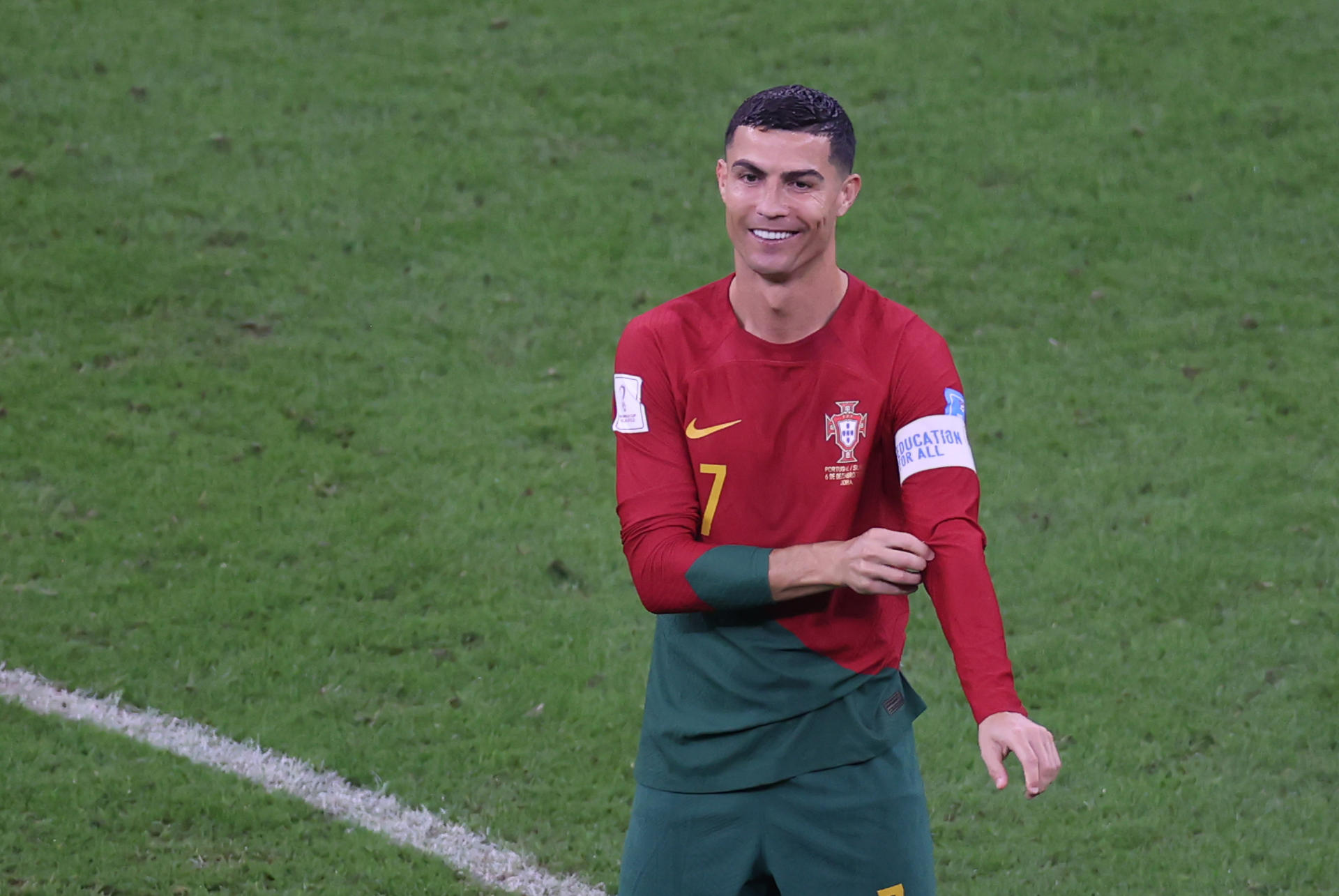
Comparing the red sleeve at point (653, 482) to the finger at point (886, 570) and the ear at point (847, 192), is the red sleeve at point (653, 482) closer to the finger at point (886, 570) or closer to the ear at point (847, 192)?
the finger at point (886, 570)

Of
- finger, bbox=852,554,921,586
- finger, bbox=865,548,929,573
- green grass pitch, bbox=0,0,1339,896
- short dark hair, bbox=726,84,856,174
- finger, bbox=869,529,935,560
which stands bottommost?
green grass pitch, bbox=0,0,1339,896

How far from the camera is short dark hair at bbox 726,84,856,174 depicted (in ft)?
12.1

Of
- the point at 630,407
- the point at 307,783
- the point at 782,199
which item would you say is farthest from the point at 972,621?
the point at 307,783

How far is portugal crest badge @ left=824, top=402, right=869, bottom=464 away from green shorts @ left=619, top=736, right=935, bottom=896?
75cm

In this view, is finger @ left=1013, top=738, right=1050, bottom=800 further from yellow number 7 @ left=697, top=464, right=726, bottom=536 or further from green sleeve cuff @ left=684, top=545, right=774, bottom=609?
yellow number 7 @ left=697, top=464, right=726, bottom=536

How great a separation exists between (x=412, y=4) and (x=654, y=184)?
3812 millimetres

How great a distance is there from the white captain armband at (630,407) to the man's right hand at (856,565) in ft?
1.58

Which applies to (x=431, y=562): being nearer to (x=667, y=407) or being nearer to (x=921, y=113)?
(x=667, y=407)

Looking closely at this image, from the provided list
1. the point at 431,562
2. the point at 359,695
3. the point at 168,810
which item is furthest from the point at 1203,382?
the point at 168,810

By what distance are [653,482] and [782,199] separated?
73 cm

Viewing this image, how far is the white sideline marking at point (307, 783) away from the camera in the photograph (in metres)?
5.90

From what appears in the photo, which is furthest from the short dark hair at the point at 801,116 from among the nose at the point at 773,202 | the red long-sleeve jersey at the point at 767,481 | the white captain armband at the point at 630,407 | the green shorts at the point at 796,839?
the green shorts at the point at 796,839

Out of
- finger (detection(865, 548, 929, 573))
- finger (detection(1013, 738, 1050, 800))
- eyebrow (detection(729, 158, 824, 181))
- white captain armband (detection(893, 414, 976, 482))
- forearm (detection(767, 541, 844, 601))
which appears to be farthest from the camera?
eyebrow (detection(729, 158, 824, 181))

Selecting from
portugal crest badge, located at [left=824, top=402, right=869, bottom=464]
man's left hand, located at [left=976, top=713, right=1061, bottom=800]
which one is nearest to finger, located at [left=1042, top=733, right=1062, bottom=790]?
man's left hand, located at [left=976, top=713, right=1061, bottom=800]
